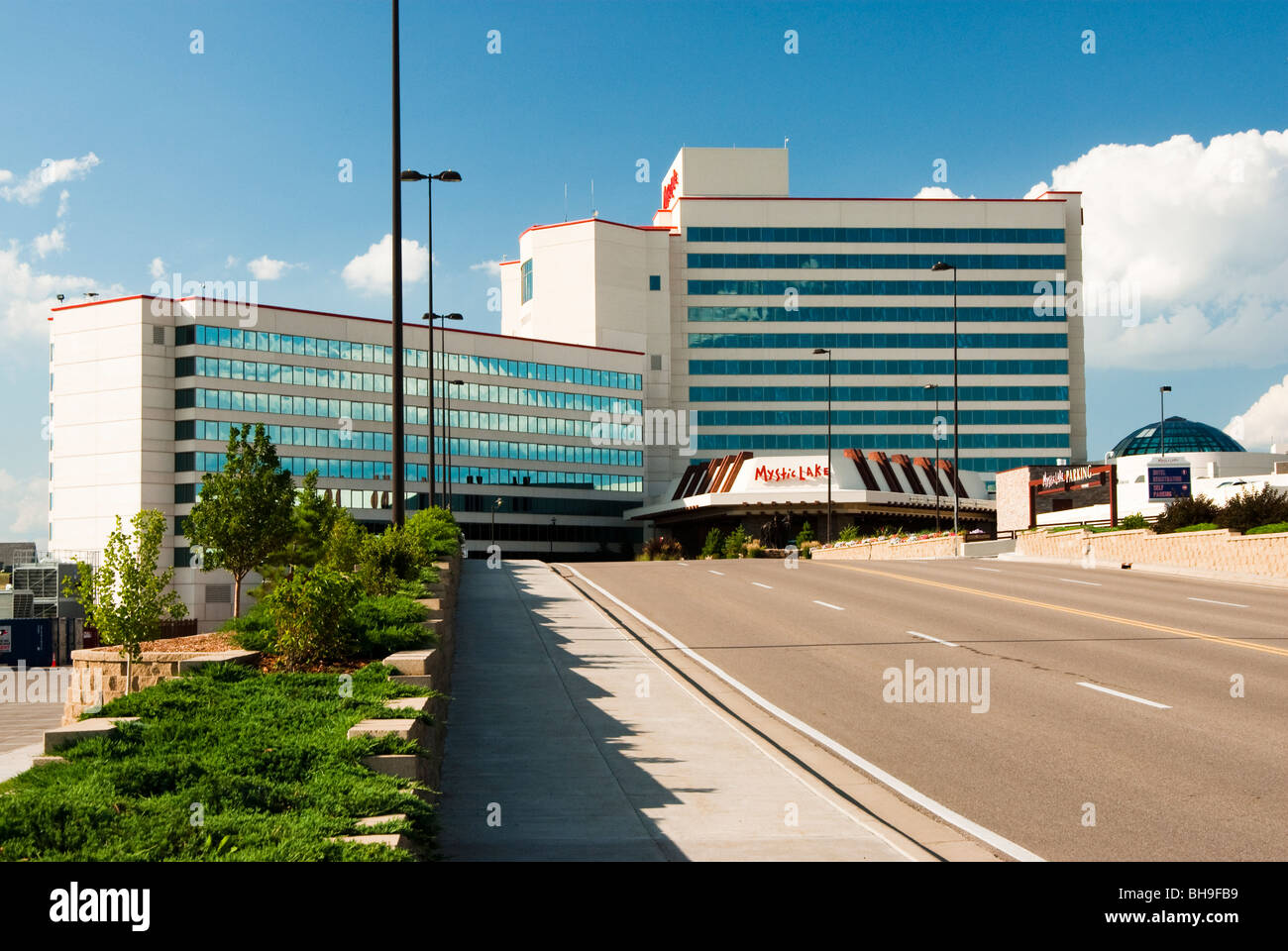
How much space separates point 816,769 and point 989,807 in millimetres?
1756

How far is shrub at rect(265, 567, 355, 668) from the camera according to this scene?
11008 mm

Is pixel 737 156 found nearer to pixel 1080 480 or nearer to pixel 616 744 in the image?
pixel 1080 480

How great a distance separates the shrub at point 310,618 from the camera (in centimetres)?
1101

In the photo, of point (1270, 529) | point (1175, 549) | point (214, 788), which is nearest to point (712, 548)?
point (1175, 549)

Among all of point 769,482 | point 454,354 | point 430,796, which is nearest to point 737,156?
point 454,354

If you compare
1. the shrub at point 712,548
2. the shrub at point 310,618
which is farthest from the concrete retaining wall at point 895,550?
the shrub at point 310,618

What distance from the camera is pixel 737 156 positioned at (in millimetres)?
114562

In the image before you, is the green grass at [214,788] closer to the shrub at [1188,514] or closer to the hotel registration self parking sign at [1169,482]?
the shrub at [1188,514]

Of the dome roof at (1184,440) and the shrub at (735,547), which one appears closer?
the shrub at (735,547)

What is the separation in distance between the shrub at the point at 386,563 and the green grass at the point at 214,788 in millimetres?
7605

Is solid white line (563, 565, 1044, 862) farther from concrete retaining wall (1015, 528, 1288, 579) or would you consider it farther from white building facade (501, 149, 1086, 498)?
white building facade (501, 149, 1086, 498)

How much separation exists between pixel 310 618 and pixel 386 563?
7.19m

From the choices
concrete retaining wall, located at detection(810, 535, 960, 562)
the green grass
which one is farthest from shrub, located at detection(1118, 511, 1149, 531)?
the green grass
